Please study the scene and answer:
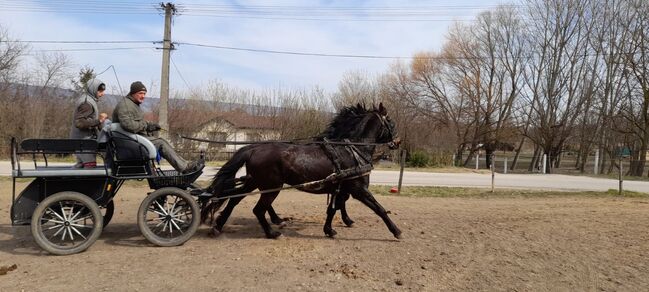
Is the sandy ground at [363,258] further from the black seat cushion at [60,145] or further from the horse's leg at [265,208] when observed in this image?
the black seat cushion at [60,145]

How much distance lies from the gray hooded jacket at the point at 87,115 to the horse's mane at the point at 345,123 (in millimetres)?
3023

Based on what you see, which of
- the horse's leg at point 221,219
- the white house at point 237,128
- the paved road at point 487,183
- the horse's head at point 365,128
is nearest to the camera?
the horse's leg at point 221,219

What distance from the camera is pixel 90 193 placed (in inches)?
223

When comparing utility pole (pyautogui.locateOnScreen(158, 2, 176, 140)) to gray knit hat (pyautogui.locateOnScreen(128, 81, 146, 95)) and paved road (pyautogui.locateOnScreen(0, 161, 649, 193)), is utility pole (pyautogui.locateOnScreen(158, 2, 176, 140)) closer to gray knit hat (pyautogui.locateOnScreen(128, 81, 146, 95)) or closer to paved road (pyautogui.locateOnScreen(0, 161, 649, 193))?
paved road (pyautogui.locateOnScreen(0, 161, 649, 193))

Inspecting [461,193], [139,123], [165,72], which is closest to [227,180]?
[139,123]

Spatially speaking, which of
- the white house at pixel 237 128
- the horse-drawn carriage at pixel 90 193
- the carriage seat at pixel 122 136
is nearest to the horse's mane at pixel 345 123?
Result: the horse-drawn carriage at pixel 90 193

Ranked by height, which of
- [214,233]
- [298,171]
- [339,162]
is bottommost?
[214,233]

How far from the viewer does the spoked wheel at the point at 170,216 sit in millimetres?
5762

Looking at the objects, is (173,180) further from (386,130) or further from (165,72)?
(165,72)

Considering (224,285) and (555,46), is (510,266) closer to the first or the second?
(224,285)

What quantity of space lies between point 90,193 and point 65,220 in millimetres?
409

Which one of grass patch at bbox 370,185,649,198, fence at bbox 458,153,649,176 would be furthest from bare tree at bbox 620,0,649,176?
grass patch at bbox 370,185,649,198

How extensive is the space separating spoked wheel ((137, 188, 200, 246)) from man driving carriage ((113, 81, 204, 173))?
1.28ft

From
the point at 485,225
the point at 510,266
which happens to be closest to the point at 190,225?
the point at 510,266
